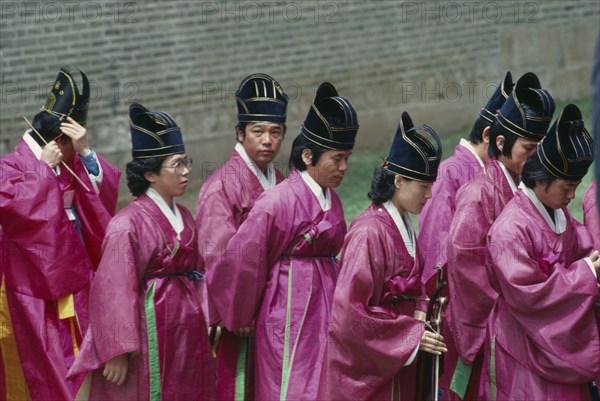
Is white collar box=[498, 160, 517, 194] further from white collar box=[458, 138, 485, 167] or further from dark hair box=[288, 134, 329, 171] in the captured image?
dark hair box=[288, 134, 329, 171]

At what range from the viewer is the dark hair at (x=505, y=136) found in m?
6.68

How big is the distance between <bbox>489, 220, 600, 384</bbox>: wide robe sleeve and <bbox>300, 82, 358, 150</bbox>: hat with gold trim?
119 cm

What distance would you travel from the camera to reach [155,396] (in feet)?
21.0

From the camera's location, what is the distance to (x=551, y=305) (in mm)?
5586

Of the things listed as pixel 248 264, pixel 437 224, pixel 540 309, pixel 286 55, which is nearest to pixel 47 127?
pixel 248 264

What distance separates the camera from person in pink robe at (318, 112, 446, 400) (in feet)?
19.2

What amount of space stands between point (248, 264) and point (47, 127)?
172 cm

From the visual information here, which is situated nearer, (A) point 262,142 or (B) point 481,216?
(B) point 481,216

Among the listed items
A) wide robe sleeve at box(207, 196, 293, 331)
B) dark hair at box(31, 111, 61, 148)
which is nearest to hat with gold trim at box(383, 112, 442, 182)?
wide robe sleeve at box(207, 196, 293, 331)

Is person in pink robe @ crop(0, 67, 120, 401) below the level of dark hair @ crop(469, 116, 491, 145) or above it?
below

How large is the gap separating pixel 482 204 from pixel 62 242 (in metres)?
2.54

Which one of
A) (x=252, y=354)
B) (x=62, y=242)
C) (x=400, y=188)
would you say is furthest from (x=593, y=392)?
(x=62, y=242)

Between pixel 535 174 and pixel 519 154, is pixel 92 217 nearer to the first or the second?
pixel 519 154

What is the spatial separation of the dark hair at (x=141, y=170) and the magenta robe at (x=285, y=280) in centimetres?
57
